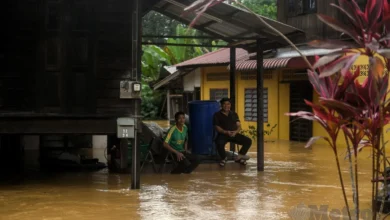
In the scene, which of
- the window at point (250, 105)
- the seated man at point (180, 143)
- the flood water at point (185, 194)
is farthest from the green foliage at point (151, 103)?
the seated man at point (180, 143)

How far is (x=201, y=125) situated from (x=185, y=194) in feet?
11.5

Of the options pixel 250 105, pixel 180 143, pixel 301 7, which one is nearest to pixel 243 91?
pixel 250 105

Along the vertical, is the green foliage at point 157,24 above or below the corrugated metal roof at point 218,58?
above

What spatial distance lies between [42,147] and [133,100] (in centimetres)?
645

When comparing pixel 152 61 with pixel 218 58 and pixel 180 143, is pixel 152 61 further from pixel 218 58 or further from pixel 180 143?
pixel 180 143

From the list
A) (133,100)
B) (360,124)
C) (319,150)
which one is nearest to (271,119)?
(319,150)

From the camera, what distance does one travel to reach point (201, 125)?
1366 cm

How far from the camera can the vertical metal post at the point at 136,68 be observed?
1052cm

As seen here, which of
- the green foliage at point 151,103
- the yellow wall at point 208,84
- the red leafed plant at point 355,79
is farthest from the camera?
the green foliage at point 151,103

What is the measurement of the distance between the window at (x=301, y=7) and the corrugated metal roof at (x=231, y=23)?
257 inches

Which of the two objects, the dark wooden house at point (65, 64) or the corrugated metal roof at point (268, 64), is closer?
the dark wooden house at point (65, 64)

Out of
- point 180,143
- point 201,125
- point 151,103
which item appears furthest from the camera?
point 151,103

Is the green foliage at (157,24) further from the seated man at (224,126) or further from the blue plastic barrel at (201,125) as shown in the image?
the seated man at (224,126)

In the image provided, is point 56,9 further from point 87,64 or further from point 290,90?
point 290,90
